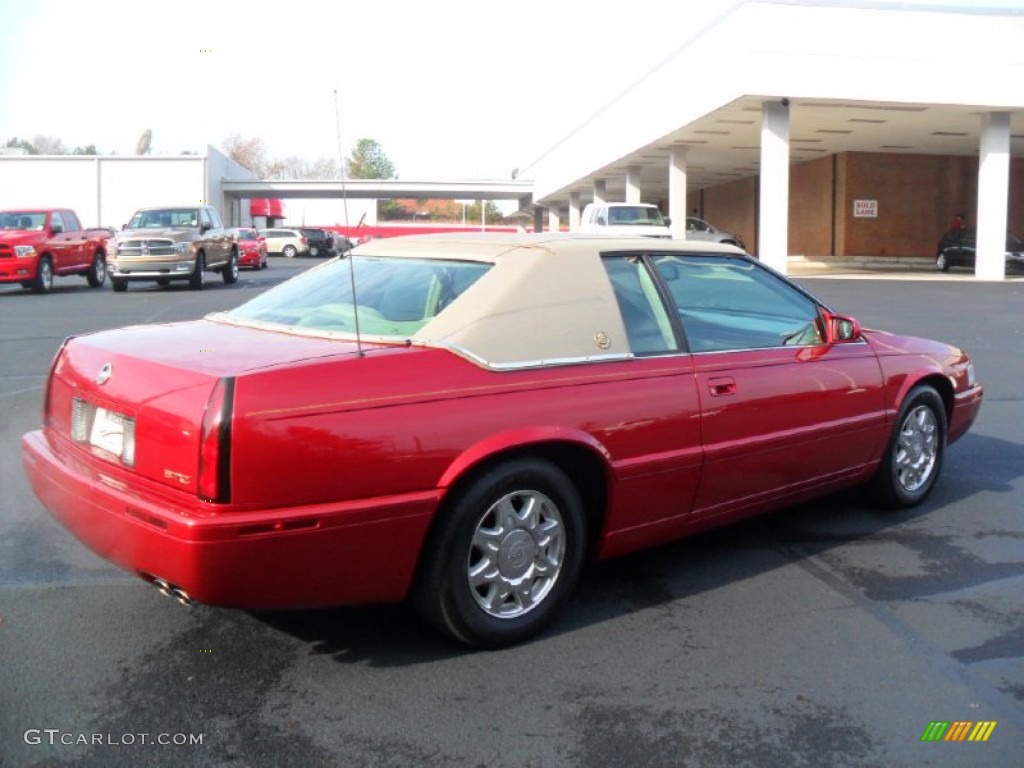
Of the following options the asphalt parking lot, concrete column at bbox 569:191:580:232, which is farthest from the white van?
concrete column at bbox 569:191:580:232

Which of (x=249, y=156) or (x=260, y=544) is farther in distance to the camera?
(x=249, y=156)

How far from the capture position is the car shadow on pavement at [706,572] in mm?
3977

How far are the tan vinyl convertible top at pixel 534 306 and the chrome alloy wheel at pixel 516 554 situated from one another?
546 mm

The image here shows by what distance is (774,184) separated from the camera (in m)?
26.9

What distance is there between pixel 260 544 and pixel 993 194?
28.6 m

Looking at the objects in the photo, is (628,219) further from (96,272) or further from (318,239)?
(318,239)

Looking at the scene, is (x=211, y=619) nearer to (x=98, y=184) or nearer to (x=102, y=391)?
(x=102, y=391)

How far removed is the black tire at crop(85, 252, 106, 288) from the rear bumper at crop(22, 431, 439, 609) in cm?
2305

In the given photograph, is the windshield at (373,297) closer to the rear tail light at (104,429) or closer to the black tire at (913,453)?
the rear tail light at (104,429)

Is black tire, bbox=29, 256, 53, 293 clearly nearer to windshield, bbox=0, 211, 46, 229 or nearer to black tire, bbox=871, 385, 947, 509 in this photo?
windshield, bbox=0, 211, 46, 229

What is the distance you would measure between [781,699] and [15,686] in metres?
2.60

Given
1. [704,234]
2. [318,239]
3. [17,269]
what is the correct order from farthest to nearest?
1. [318,239]
2. [704,234]
3. [17,269]

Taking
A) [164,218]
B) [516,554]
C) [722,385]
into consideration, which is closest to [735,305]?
[722,385]

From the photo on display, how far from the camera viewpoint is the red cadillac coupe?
332 cm
